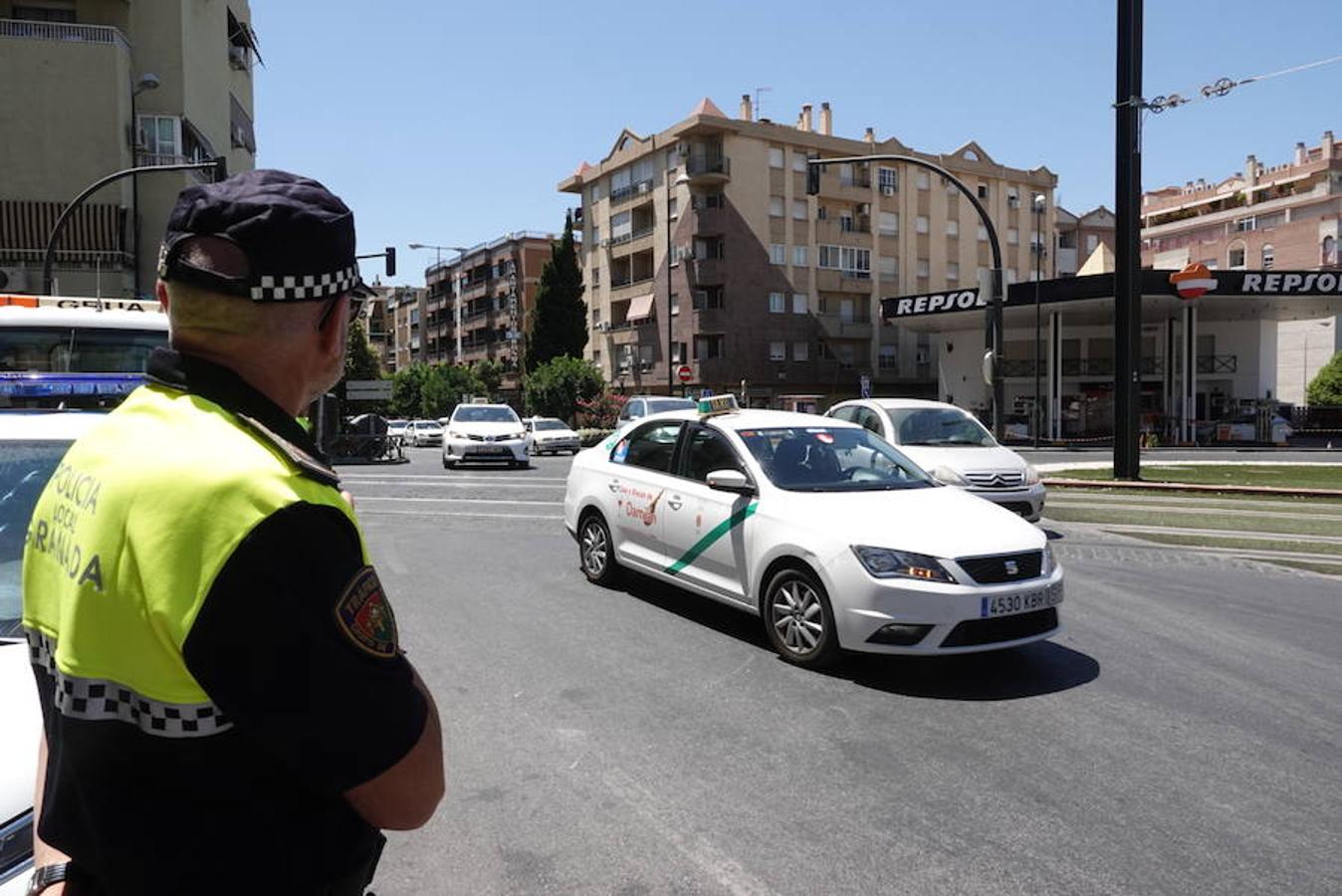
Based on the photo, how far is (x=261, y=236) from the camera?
1.40 meters

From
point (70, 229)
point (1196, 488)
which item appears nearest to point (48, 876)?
point (1196, 488)

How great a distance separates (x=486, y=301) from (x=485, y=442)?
66950mm

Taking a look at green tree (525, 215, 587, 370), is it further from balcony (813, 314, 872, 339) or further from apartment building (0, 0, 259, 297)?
apartment building (0, 0, 259, 297)

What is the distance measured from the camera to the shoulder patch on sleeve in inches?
49.7

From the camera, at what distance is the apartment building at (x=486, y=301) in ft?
266

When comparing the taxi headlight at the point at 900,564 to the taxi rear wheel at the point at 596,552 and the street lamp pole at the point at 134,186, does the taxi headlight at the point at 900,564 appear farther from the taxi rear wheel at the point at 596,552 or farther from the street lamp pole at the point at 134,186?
the street lamp pole at the point at 134,186

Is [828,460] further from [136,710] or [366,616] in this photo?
[136,710]

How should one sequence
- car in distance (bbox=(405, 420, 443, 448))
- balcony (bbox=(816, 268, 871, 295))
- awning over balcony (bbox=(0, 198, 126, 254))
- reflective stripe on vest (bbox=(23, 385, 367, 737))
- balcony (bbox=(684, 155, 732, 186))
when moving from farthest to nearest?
balcony (bbox=(816, 268, 871, 295)), balcony (bbox=(684, 155, 732, 186)), car in distance (bbox=(405, 420, 443, 448)), awning over balcony (bbox=(0, 198, 126, 254)), reflective stripe on vest (bbox=(23, 385, 367, 737))

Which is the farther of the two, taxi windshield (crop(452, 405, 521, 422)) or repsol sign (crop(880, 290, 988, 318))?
repsol sign (crop(880, 290, 988, 318))

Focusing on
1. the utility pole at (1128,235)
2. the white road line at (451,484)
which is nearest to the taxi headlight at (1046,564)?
the white road line at (451,484)

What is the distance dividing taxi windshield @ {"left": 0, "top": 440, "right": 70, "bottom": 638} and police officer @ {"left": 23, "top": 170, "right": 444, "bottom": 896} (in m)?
2.40

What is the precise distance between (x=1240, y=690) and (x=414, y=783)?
540 cm

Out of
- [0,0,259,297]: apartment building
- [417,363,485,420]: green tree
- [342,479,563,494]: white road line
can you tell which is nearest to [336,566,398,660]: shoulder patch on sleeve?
[342,479,563,494]: white road line

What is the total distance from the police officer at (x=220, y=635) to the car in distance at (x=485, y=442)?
2210 cm
